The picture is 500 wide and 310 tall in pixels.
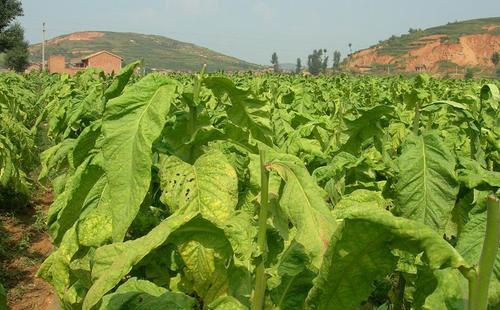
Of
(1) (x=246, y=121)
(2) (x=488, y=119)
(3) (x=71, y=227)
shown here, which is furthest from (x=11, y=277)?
(2) (x=488, y=119)

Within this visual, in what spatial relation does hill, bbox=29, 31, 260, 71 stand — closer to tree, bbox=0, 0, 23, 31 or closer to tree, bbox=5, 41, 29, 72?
tree, bbox=5, 41, 29, 72

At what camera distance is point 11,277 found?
5.55m

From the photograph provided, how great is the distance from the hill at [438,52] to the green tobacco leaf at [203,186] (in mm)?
88066

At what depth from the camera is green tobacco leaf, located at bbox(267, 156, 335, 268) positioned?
4.54ft

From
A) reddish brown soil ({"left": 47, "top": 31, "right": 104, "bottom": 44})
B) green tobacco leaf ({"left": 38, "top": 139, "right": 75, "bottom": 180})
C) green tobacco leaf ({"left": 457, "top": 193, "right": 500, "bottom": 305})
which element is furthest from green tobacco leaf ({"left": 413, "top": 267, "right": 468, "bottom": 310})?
reddish brown soil ({"left": 47, "top": 31, "right": 104, "bottom": 44})

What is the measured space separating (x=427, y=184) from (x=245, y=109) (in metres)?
0.81

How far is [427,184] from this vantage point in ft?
6.17

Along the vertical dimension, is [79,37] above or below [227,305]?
above

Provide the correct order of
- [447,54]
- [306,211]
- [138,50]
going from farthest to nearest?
[138,50], [447,54], [306,211]

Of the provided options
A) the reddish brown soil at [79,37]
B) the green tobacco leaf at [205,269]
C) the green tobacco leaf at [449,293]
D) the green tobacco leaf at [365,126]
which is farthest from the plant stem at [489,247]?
the reddish brown soil at [79,37]

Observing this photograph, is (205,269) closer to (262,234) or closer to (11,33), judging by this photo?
(262,234)

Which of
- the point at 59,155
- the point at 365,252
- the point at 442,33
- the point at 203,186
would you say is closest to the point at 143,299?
the point at 203,186

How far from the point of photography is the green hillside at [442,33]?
102762mm

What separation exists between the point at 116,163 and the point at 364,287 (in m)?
0.83
